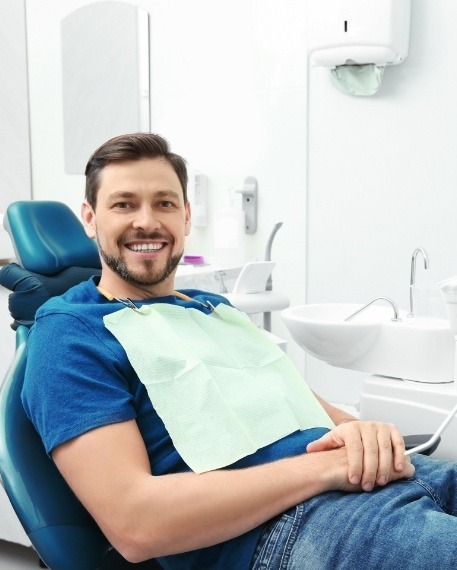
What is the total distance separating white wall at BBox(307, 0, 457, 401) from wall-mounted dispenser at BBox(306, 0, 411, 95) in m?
0.08

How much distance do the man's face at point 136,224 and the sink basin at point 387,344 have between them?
0.34 metres

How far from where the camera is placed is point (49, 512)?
102 centimetres

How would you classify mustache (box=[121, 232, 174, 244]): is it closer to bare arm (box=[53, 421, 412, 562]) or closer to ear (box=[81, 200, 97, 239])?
ear (box=[81, 200, 97, 239])

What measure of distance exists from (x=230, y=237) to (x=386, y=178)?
0.54 m

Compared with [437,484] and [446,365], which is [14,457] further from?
[446,365]

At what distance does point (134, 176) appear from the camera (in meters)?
1.30

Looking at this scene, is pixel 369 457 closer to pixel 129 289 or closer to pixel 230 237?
pixel 129 289

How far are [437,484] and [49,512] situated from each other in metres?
0.58

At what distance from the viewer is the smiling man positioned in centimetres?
96

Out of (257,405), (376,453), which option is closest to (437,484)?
(376,453)

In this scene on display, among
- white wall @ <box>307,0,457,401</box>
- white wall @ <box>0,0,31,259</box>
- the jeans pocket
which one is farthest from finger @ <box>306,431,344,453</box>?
white wall @ <box>0,0,31,259</box>

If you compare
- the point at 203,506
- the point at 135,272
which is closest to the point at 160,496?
the point at 203,506

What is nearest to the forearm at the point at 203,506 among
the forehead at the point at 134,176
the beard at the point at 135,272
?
the beard at the point at 135,272

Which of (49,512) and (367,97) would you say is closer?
(49,512)
